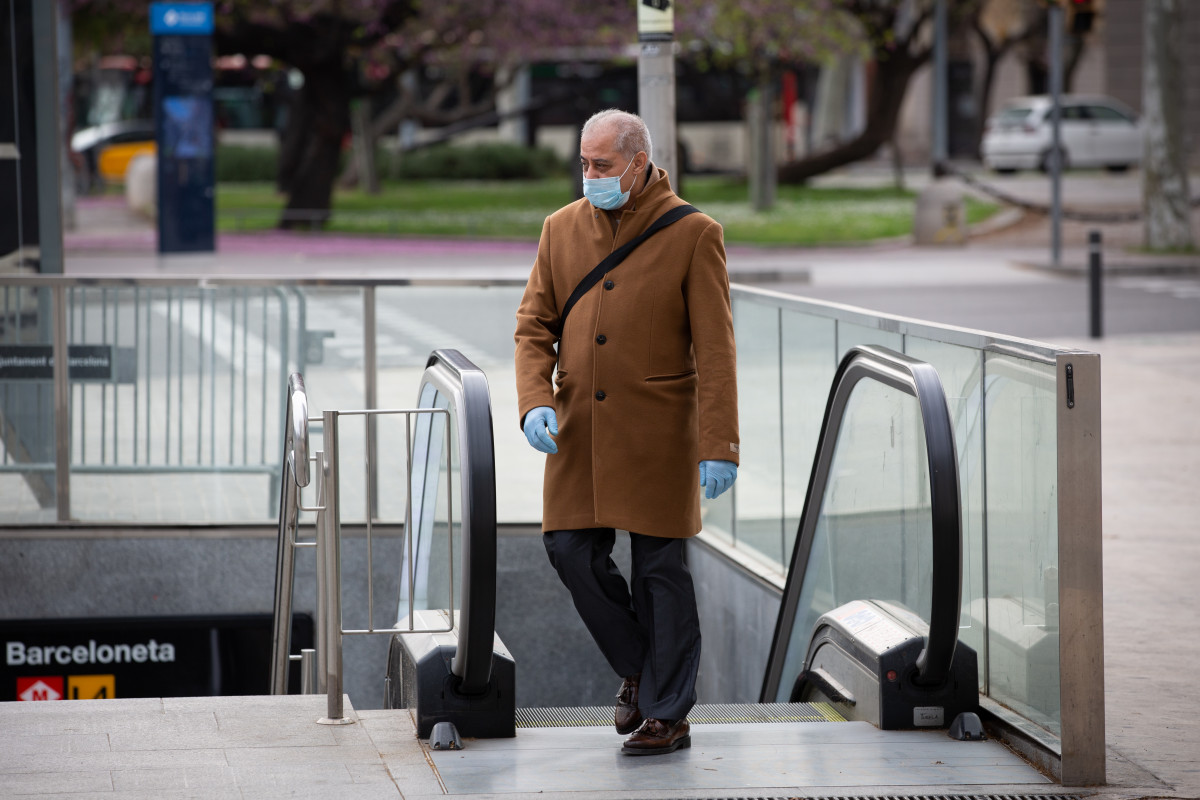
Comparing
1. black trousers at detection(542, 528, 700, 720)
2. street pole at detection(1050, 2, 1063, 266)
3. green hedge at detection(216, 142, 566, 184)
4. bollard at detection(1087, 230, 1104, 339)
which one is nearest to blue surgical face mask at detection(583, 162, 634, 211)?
black trousers at detection(542, 528, 700, 720)

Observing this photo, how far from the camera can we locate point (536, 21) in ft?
90.3

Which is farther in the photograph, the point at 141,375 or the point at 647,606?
the point at 141,375

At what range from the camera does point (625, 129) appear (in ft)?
14.0

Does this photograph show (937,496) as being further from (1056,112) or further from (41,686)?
(1056,112)

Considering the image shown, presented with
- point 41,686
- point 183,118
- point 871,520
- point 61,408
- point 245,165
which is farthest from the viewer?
point 245,165

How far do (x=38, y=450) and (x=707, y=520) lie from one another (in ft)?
11.4

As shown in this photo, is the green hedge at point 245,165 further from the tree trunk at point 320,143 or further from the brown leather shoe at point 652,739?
the brown leather shoe at point 652,739

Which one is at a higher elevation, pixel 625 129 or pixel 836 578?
pixel 625 129

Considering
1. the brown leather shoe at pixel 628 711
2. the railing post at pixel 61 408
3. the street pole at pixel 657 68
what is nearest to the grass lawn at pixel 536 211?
the railing post at pixel 61 408

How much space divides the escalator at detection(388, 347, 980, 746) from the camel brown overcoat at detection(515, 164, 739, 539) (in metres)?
0.25

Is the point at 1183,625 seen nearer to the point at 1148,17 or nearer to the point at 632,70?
the point at 1148,17

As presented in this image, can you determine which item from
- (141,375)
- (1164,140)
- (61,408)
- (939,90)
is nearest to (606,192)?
(141,375)

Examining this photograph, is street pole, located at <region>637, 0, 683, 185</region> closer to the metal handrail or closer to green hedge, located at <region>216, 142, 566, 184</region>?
the metal handrail

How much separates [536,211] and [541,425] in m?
25.5
